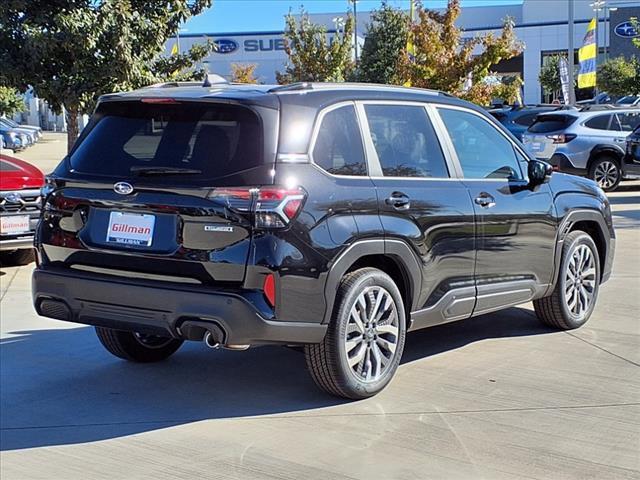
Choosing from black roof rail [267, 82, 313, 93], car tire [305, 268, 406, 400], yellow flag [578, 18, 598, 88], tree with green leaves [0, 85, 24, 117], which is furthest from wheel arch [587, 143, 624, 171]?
tree with green leaves [0, 85, 24, 117]

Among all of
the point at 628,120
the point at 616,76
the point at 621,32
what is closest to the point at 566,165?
the point at 628,120

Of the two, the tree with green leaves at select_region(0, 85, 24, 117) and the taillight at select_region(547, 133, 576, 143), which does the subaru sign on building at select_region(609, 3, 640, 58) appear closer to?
the tree with green leaves at select_region(0, 85, 24, 117)

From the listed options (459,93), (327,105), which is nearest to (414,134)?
(327,105)

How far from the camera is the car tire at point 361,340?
4961mm

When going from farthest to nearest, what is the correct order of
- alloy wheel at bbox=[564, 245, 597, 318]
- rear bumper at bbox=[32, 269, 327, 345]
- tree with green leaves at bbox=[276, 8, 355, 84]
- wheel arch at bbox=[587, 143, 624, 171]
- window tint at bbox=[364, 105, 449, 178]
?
tree with green leaves at bbox=[276, 8, 355, 84] < wheel arch at bbox=[587, 143, 624, 171] < alloy wheel at bbox=[564, 245, 597, 318] < window tint at bbox=[364, 105, 449, 178] < rear bumper at bbox=[32, 269, 327, 345]

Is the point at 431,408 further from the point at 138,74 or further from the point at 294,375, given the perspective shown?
the point at 138,74

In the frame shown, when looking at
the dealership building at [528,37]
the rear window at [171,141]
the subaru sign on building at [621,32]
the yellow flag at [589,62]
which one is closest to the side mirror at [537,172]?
the rear window at [171,141]

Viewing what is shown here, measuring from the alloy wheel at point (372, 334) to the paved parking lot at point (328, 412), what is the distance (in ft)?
0.71

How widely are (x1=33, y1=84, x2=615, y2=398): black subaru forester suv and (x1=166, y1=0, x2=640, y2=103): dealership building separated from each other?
183ft

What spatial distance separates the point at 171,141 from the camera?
4.95 meters

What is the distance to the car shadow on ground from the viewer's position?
504 centimetres

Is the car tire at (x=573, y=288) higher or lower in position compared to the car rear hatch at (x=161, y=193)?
lower

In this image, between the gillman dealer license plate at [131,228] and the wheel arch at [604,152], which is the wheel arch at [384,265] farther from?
the wheel arch at [604,152]

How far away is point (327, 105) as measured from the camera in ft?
16.8
